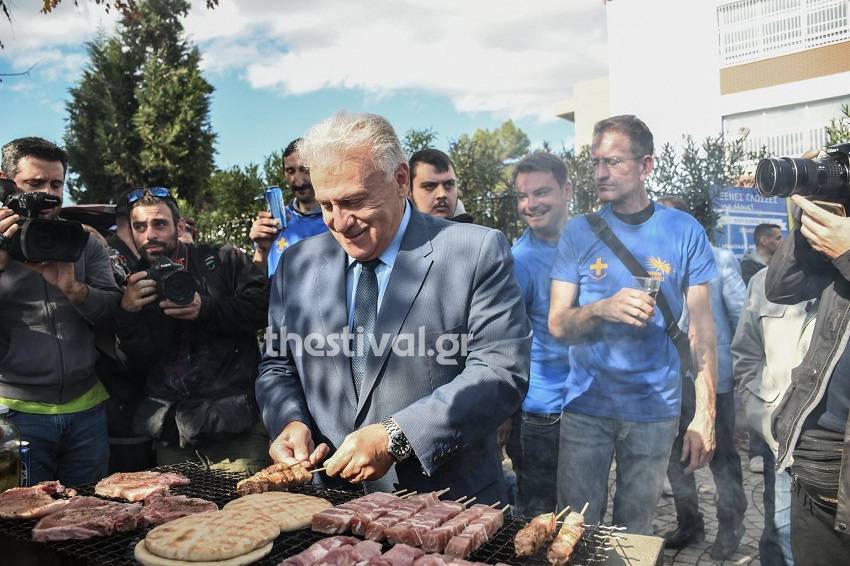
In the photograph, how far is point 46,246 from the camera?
334 centimetres

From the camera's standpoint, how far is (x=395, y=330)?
246 centimetres

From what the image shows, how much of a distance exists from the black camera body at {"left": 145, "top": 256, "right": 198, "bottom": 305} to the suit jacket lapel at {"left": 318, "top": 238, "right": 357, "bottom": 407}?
1236 millimetres

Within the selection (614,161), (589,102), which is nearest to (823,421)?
(614,161)

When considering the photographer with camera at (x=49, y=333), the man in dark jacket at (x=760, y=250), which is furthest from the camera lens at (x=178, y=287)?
the man in dark jacket at (x=760, y=250)

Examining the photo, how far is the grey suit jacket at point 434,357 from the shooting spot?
241 cm

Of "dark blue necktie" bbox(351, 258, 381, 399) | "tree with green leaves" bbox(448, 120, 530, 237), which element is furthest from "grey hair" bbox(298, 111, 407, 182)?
"tree with green leaves" bbox(448, 120, 530, 237)

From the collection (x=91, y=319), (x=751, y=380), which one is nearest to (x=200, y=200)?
(x=91, y=319)

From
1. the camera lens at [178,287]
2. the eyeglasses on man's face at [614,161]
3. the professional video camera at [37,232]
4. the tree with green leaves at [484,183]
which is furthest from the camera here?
the tree with green leaves at [484,183]

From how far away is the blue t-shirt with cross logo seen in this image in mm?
3488

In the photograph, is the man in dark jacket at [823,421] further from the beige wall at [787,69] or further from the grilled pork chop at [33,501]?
the beige wall at [787,69]

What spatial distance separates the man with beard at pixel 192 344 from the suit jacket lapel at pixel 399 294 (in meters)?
1.55

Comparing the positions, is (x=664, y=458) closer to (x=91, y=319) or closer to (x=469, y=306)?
(x=469, y=306)

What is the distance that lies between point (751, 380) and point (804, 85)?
2.73 meters

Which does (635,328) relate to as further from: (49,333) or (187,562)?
(49,333)
